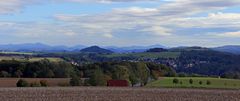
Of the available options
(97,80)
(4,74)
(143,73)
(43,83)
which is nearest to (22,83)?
(43,83)

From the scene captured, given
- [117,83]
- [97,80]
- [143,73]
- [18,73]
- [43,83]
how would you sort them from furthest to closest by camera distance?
1. [18,73]
2. [143,73]
3. [43,83]
4. [97,80]
5. [117,83]

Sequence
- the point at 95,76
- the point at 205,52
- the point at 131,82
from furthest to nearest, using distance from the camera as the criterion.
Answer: the point at 205,52 → the point at 131,82 → the point at 95,76

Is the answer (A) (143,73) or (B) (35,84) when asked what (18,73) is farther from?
(A) (143,73)

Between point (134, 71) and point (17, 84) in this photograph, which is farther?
point (134, 71)

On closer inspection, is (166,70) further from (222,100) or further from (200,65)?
(222,100)

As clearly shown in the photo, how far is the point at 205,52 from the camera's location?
15612 cm

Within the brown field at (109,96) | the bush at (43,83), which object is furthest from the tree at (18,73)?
the brown field at (109,96)

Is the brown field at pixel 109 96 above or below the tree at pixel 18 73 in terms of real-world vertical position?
below

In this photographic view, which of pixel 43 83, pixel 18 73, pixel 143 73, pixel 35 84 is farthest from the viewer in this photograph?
pixel 18 73

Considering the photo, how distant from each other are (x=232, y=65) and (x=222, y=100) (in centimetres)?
8680

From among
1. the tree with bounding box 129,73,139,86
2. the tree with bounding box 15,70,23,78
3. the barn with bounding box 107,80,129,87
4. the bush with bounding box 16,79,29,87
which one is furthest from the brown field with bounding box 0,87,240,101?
the tree with bounding box 15,70,23,78

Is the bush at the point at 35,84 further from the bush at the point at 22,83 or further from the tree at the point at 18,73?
the tree at the point at 18,73

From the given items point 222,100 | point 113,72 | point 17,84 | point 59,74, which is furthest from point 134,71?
point 222,100

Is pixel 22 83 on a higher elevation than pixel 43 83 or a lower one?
higher
